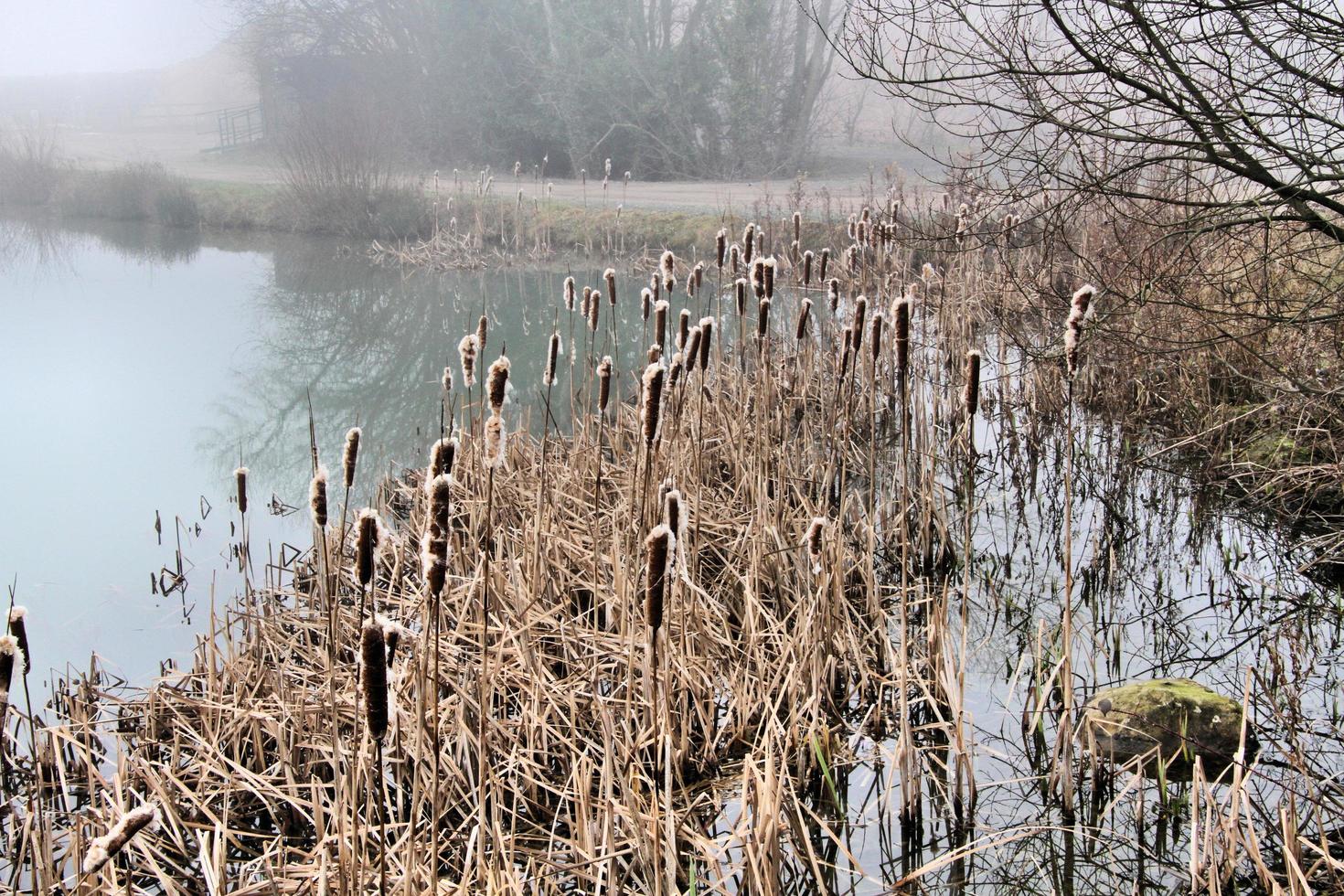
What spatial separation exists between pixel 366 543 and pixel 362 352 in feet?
27.2

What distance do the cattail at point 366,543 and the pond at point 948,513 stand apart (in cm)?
125

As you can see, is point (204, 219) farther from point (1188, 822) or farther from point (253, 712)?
point (1188, 822)

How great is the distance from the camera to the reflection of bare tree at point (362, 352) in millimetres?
6789

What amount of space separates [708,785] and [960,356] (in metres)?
3.98

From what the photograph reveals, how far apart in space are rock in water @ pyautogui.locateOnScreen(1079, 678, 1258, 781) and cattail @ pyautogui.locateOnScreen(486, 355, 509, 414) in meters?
1.77

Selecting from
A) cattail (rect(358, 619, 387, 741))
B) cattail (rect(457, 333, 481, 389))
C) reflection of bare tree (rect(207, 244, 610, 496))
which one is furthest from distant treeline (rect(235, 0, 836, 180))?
cattail (rect(358, 619, 387, 741))

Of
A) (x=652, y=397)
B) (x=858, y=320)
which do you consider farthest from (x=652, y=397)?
(x=858, y=320)

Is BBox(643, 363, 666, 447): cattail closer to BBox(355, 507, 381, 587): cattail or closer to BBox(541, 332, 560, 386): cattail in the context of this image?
BBox(355, 507, 381, 587): cattail

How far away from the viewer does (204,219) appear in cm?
1869

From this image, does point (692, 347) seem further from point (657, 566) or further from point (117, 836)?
point (117, 836)

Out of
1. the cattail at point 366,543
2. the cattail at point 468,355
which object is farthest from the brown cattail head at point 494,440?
the cattail at point 366,543

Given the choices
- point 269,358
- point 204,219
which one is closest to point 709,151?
point 204,219

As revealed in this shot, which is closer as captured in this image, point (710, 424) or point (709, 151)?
point (710, 424)

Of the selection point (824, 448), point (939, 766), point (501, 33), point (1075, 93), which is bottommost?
point (939, 766)
